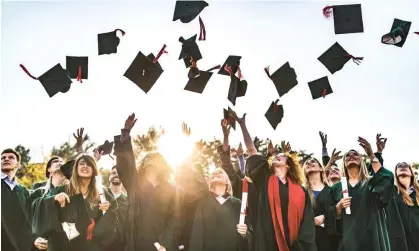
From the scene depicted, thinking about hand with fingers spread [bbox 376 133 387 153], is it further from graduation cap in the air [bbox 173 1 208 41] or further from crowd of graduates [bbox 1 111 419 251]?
graduation cap in the air [bbox 173 1 208 41]

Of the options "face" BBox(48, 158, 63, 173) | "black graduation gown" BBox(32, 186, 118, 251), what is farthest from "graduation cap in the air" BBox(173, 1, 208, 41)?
"black graduation gown" BBox(32, 186, 118, 251)

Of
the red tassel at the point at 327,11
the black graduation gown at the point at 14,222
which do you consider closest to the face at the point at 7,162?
the black graduation gown at the point at 14,222

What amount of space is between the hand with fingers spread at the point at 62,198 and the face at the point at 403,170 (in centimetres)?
394

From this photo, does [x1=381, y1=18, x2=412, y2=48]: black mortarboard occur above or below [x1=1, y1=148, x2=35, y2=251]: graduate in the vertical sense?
above

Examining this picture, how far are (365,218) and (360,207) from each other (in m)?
0.14

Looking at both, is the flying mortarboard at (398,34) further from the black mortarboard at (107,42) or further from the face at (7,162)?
the face at (7,162)

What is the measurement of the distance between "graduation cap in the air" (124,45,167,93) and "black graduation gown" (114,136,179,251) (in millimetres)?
909

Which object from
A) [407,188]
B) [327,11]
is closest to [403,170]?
[407,188]

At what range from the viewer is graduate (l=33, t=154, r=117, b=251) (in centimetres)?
527

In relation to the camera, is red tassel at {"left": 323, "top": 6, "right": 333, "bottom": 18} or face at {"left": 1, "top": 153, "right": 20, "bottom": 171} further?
red tassel at {"left": 323, "top": 6, "right": 333, "bottom": 18}

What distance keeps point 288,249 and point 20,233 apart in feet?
9.84

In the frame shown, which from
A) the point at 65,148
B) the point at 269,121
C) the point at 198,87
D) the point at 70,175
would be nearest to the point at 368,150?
the point at 269,121

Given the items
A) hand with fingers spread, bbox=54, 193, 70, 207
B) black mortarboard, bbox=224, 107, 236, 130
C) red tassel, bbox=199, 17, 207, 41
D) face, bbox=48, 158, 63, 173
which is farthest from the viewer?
red tassel, bbox=199, 17, 207, 41

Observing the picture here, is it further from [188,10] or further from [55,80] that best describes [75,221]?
[188,10]
